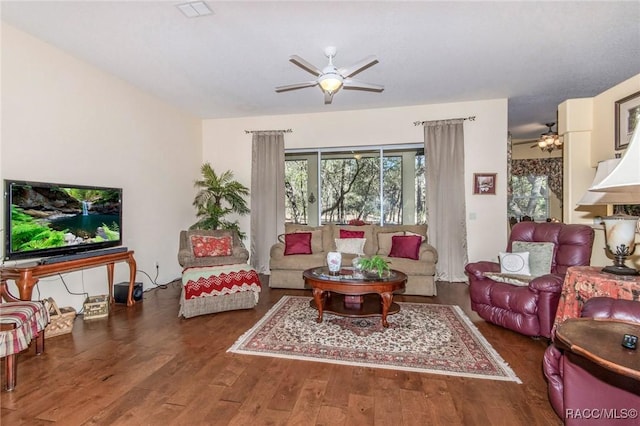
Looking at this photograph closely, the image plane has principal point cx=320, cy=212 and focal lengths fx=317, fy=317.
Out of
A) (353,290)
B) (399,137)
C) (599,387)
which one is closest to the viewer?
(599,387)

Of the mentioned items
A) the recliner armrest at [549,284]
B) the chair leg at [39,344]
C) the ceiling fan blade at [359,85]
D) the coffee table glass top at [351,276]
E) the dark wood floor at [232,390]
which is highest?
the ceiling fan blade at [359,85]

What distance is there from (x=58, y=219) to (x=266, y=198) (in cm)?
309

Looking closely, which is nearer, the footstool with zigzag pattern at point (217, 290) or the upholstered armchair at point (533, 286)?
the upholstered armchair at point (533, 286)

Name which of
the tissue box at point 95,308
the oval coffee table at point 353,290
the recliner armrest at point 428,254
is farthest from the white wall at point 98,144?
the recliner armrest at point 428,254

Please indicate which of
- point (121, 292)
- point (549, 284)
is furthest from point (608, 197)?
point (121, 292)

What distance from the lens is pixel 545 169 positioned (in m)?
7.88

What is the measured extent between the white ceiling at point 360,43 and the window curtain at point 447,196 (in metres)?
0.64

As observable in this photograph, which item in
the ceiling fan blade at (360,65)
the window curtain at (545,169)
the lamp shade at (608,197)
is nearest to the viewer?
the lamp shade at (608,197)

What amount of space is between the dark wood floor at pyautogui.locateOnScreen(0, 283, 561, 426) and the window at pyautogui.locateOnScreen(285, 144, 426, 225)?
3136 millimetres

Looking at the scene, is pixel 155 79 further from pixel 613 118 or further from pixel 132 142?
pixel 613 118

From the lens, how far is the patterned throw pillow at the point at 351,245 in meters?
4.75

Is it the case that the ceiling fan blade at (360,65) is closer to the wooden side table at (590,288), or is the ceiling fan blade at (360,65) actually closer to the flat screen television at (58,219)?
the wooden side table at (590,288)

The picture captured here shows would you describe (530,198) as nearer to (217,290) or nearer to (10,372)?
(217,290)

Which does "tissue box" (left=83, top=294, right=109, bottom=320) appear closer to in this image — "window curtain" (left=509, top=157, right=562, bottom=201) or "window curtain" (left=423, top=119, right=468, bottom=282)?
"window curtain" (left=423, top=119, right=468, bottom=282)
